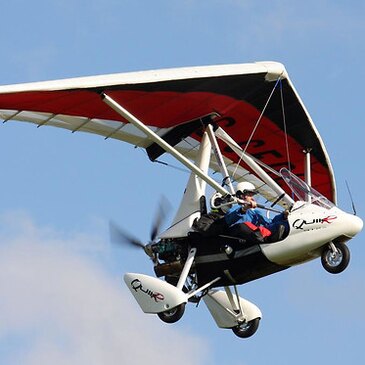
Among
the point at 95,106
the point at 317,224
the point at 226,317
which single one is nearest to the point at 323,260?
the point at 317,224

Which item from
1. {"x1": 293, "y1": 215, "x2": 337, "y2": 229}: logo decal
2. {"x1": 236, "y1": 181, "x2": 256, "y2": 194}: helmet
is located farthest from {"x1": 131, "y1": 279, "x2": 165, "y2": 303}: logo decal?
{"x1": 293, "y1": 215, "x2": 337, "y2": 229}: logo decal

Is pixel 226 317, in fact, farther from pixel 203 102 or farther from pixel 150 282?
pixel 203 102

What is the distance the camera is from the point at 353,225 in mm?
30922

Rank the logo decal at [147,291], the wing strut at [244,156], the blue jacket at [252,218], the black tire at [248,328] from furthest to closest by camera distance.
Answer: the black tire at [248,328], the wing strut at [244,156], the logo decal at [147,291], the blue jacket at [252,218]

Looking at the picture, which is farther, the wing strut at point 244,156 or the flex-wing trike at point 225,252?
the wing strut at point 244,156

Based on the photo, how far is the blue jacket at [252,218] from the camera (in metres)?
31.5

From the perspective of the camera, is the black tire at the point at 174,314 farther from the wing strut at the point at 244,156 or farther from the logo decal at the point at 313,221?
the wing strut at the point at 244,156

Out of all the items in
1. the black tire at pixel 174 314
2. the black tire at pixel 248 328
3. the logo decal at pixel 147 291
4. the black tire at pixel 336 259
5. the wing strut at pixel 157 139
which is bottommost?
the black tire at pixel 248 328

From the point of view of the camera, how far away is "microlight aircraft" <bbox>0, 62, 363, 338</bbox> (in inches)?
1224

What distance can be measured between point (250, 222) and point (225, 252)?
A: 0.83 meters

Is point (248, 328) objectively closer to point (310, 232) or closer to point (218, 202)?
point (218, 202)

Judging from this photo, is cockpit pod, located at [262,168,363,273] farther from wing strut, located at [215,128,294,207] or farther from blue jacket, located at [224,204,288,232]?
wing strut, located at [215,128,294,207]

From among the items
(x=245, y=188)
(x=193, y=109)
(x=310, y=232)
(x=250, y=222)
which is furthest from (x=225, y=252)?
(x=193, y=109)

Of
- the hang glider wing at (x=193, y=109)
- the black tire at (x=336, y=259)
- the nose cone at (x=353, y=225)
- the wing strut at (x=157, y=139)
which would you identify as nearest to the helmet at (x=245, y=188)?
the wing strut at (x=157, y=139)
